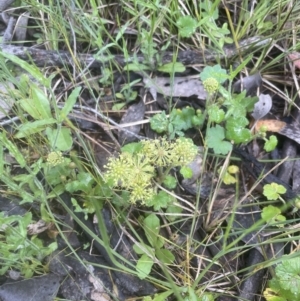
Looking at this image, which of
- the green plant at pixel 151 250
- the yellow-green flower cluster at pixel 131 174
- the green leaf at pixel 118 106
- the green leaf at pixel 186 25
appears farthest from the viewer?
the green leaf at pixel 118 106

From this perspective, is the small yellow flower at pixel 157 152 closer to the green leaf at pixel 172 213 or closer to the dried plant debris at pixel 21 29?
the green leaf at pixel 172 213

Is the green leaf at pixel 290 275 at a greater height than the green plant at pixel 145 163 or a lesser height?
lesser

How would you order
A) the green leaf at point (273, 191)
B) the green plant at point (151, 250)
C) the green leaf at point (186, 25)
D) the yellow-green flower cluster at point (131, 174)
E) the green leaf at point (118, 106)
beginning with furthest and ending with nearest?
the green leaf at point (118, 106), the green leaf at point (186, 25), the green leaf at point (273, 191), the green plant at point (151, 250), the yellow-green flower cluster at point (131, 174)

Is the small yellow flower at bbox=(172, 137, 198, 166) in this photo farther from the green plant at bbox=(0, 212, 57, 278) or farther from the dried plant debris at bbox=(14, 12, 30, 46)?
the dried plant debris at bbox=(14, 12, 30, 46)

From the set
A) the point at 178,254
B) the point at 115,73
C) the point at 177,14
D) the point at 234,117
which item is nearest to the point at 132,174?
the point at 178,254

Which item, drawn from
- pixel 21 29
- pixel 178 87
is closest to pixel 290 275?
pixel 178 87

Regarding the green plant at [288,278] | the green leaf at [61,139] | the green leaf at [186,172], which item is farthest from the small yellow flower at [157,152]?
the green plant at [288,278]

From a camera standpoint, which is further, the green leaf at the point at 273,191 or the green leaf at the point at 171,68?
the green leaf at the point at 171,68

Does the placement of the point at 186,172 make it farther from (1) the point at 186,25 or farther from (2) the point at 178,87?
(1) the point at 186,25
